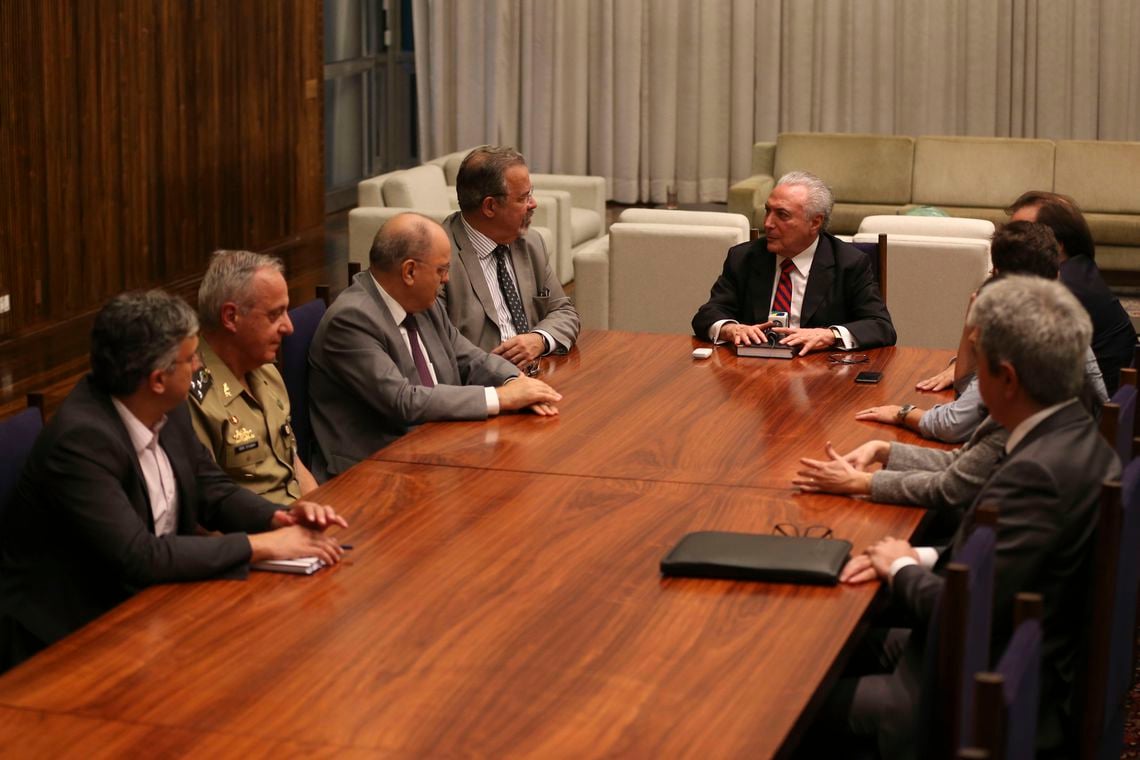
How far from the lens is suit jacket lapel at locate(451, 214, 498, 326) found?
17.4ft

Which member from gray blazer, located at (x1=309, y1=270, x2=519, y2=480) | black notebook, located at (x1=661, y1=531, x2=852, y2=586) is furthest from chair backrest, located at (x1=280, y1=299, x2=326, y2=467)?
black notebook, located at (x1=661, y1=531, x2=852, y2=586)

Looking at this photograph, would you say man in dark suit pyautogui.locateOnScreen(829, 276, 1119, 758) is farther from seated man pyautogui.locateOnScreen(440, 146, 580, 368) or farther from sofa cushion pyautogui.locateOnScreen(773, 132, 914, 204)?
sofa cushion pyautogui.locateOnScreen(773, 132, 914, 204)

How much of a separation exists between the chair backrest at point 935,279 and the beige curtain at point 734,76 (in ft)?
20.8

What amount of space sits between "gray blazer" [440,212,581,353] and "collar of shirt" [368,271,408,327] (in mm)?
662

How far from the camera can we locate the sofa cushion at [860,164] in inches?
437

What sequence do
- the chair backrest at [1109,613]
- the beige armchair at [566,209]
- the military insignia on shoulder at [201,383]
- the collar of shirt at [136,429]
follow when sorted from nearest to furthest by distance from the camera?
the chair backrest at [1109,613] → the collar of shirt at [136,429] → the military insignia on shoulder at [201,383] → the beige armchair at [566,209]

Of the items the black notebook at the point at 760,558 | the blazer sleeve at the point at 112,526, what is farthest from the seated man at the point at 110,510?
the black notebook at the point at 760,558

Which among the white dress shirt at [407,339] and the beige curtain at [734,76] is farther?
the beige curtain at [734,76]

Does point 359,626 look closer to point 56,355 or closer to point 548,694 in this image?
point 548,694

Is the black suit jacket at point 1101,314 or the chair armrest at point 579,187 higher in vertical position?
the chair armrest at point 579,187

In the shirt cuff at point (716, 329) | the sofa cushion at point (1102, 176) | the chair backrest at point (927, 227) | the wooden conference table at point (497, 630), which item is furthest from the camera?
the sofa cushion at point (1102, 176)

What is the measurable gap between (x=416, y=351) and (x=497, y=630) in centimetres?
192

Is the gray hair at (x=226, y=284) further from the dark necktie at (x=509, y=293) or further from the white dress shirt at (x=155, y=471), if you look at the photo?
the dark necktie at (x=509, y=293)

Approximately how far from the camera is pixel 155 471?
3320mm
